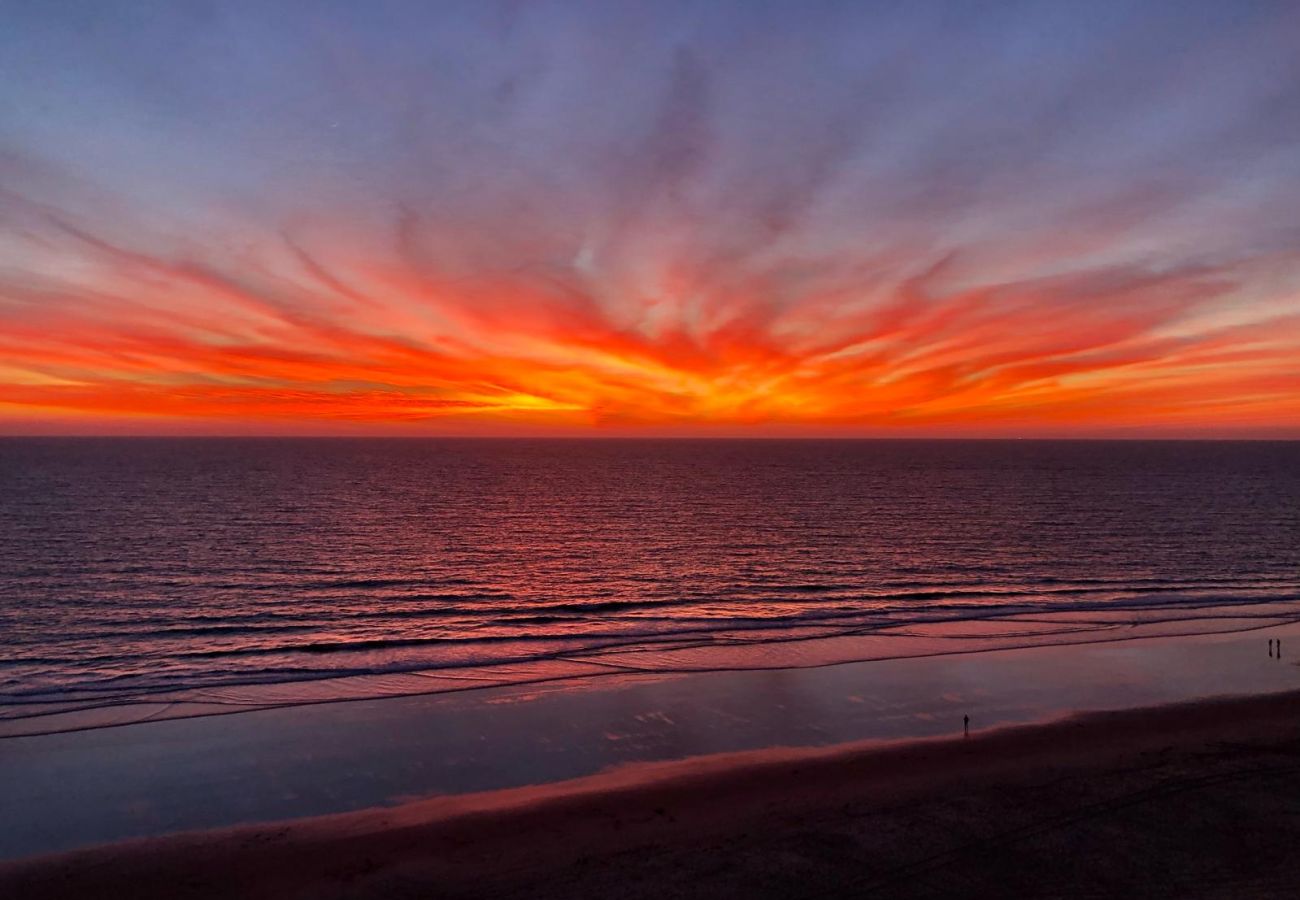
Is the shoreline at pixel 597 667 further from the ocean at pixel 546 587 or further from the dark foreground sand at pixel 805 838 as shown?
the dark foreground sand at pixel 805 838

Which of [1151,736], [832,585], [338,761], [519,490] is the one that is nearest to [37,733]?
[338,761]

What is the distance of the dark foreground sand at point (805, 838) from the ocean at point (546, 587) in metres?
8.97

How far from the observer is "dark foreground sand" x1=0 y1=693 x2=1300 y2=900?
1292 cm

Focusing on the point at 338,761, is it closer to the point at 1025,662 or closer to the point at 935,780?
the point at 935,780

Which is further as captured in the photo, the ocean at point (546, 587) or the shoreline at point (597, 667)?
the ocean at point (546, 587)

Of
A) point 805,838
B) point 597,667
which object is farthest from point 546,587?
point 805,838

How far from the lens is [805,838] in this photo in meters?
14.5

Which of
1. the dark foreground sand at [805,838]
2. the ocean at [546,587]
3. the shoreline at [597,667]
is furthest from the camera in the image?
the ocean at [546,587]

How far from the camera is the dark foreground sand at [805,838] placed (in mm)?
A: 12922

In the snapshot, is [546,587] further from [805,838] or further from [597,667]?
[805,838]

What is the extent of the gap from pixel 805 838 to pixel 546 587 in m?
29.4

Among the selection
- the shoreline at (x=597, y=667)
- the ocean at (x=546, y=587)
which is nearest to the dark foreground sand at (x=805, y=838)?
the shoreline at (x=597, y=667)

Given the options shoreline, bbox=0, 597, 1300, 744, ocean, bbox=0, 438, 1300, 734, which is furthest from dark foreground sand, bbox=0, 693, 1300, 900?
ocean, bbox=0, 438, 1300, 734

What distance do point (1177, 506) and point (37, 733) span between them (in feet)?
308
